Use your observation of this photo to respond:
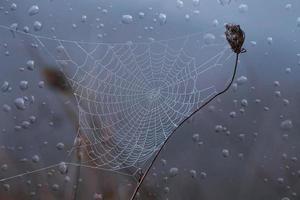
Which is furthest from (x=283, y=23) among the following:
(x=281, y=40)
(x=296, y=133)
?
(x=296, y=133)

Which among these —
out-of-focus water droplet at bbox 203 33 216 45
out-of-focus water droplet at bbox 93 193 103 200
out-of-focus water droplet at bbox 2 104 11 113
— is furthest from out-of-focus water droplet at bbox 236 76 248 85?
out-of-focus water droplet at bbox 2 104 11 113

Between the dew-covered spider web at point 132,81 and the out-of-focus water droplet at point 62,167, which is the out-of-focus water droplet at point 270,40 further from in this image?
the out-of-focus water droplet at point 62,167

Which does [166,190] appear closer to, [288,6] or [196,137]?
[196,137]

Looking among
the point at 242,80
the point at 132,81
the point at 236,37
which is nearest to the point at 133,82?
the point at 132,81

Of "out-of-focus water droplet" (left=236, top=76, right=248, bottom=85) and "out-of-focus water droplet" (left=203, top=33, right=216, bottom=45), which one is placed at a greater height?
"out-of-focus water droplet" (left=203, top=33, right=216, bottom=45)

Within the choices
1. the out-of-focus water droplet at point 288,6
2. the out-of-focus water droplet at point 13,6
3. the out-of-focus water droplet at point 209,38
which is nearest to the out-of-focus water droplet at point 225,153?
the out-of-focus water droplet at point 209,38


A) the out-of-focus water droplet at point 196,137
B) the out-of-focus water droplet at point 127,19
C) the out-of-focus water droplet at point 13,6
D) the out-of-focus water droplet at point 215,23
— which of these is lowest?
the out-of-focus water droplet at point 196,137

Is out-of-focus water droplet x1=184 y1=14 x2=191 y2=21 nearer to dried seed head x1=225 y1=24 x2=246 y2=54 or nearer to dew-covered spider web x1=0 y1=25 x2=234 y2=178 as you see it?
dew-covered spider web x1=0 y1=25 x2=234 y2=178

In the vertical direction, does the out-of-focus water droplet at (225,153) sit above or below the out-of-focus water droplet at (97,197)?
above
